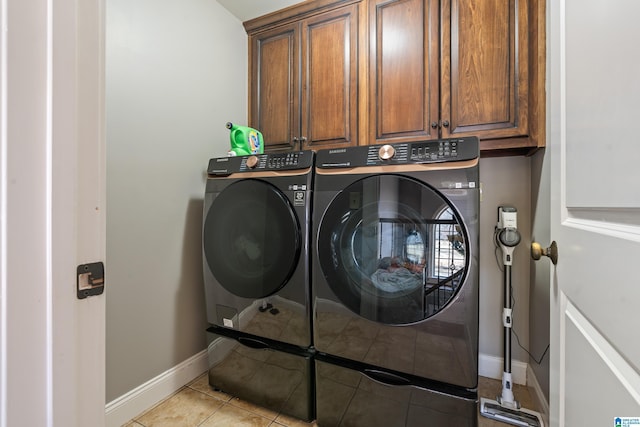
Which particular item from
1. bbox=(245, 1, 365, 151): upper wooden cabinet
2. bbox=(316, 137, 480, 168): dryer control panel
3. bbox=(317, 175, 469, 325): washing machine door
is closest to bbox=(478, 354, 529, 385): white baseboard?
bbox=(317, 175, 469, 325): washing machine door

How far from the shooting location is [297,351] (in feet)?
4.08

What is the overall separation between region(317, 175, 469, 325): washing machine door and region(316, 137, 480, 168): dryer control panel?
82 millimetres

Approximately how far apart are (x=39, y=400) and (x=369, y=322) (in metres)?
0.95

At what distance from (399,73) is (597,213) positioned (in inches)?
51.4

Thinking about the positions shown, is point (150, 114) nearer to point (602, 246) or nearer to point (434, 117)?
point (434, 117)

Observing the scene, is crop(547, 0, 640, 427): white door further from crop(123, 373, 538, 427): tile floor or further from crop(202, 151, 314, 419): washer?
crop(123, 373, 538, 427): tile floor

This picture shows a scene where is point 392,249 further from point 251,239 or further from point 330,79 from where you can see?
point 330,79

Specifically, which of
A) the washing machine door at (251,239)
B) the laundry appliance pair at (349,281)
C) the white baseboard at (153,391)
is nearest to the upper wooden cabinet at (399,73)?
the laundry appliance pair at (349,281)

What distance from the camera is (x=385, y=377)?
108cm

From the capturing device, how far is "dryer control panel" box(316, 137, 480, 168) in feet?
3.20

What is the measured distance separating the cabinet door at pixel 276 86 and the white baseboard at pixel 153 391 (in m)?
1.48

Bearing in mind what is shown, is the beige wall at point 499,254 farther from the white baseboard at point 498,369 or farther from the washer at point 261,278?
the washer at point 261,278

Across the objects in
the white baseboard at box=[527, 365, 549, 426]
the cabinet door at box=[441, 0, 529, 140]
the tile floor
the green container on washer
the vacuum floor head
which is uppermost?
the cabinet door at box=[441, 0, 529, 140]

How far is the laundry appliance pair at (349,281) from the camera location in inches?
38.3
